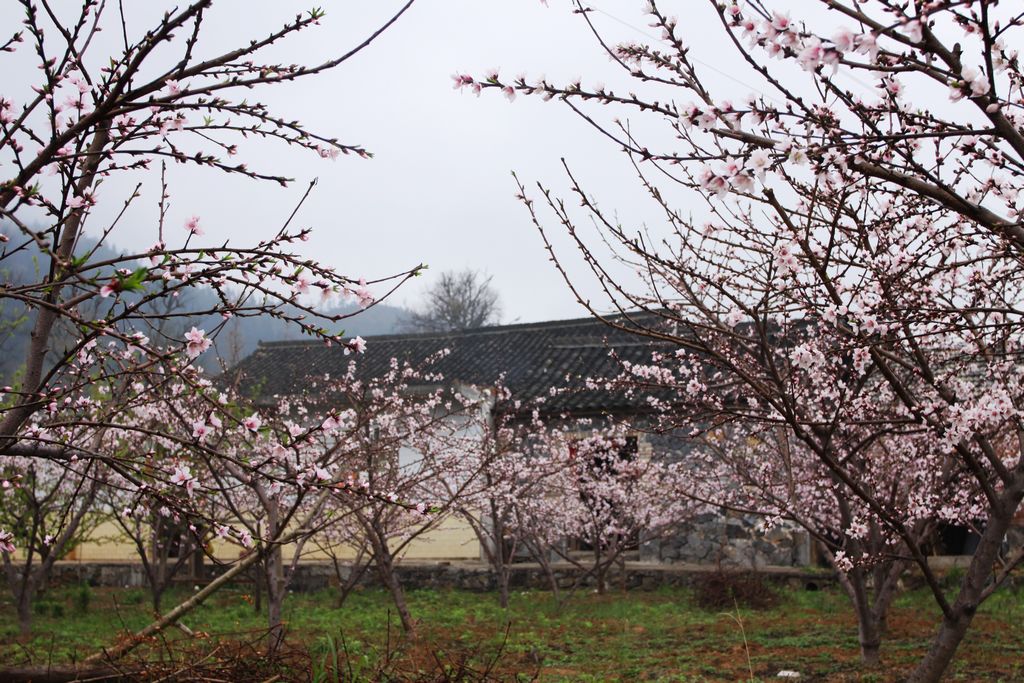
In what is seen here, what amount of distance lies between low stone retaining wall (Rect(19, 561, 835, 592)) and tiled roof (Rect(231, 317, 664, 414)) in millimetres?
2644

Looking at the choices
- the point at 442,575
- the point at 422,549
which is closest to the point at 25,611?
the point at 442,575

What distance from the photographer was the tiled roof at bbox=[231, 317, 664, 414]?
51.9 ft

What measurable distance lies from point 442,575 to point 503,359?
5586 millimetres

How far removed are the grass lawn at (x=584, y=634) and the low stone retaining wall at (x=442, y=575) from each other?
1.33 feet

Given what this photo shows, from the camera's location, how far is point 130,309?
2436mm

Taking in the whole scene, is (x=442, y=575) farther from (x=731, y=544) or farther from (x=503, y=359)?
(x=503, y=359)

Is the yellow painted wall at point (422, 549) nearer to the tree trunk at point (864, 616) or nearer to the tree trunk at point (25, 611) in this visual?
the tree trunk at point (25, 611)

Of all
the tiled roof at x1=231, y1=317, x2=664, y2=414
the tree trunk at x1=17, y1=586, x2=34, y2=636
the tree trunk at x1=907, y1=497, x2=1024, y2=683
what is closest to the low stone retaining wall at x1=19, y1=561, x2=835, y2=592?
the tiled roof at x1=231, y1=317, x2=664, y2=414

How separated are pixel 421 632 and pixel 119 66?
275 inches

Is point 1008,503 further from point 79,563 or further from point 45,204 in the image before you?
point 79,563

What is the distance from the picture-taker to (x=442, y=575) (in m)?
13.7

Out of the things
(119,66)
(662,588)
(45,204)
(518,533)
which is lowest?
(662,588)

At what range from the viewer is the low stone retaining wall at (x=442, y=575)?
513 inches

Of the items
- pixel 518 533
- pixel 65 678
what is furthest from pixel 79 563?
pixel 65 678
